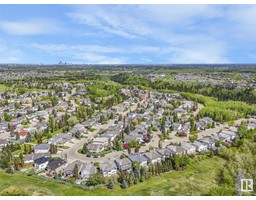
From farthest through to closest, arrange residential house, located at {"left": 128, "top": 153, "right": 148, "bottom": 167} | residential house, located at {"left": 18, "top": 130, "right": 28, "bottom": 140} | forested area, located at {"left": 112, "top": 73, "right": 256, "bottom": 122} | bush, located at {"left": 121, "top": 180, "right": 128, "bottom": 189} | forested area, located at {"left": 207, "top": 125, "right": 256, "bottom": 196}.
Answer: forested area, located at {"left": 112, "top": 73, "right": 256, "bottom": 122} < residential house, located at {"left": 18, "top": 130, "right": 28, "bottom": 140} < residential house, located at {"left": 128, "top": 153, "right": 148, "bottom": 167} < bush, located at {"left": 121, "top": 180, "right": 128, "bottom": 189} < forested area, located at {"left": 207, "top": 125, "right": 256, "bottom": 196}

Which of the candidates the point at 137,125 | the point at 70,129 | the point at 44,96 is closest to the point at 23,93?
the point at 44,96

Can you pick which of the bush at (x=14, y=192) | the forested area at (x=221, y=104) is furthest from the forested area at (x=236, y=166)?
the bush at (x=14, y=192)

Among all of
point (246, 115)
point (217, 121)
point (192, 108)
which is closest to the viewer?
point (217, 121)

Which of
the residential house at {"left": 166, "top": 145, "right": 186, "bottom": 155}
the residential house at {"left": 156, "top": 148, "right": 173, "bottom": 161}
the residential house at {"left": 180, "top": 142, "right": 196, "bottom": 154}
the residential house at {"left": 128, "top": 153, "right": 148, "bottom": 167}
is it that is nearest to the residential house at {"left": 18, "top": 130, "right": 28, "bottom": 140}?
the residential house at {"left": 128, "top": 153, "right": 148, "bottom": 167}

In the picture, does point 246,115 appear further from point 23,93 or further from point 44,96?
point 23,93

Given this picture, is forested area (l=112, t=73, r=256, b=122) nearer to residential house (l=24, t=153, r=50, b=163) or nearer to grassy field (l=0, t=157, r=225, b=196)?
grassy field (l=0, t=157, r=225, b=196)

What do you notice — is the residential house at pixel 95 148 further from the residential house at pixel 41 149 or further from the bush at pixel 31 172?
the bush at pixel 31 172

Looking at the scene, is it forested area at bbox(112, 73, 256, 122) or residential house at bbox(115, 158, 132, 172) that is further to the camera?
forested area at bbox(112, 73, 256, 122)
